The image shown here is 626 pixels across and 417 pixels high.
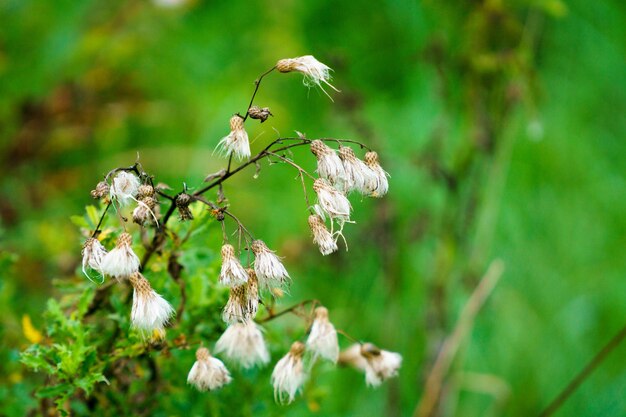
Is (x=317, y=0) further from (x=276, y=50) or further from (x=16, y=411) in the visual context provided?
(x=16, y=411)

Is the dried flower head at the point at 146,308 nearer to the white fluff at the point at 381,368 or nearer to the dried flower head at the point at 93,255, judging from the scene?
the dried flower head at the point at 93,255

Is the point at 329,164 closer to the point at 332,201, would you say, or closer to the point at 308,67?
the point at 332,201

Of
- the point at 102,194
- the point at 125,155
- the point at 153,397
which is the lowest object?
the point at 125,155

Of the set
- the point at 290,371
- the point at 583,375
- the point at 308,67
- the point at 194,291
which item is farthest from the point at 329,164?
the point at 583,375

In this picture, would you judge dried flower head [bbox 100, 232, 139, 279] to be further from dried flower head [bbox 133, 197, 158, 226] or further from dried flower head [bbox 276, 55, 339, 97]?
dried flower head [bbox 276, 55, 339, 97]

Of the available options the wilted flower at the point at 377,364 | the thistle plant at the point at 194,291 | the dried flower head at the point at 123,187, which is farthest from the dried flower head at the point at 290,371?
the dried flower head at the point at 123,187

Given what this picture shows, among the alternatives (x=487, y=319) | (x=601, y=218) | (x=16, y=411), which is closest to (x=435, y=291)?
(x=487, y=319)
